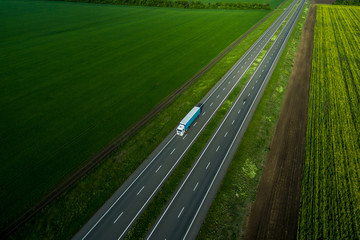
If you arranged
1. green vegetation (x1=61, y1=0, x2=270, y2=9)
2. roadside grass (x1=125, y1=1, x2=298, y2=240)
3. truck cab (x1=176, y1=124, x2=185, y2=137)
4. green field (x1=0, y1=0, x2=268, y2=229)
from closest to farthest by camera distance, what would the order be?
1. roadside grass (x1=125, y1=1, x2=298, y2=240)
2. green field (x1=0, y1=0, x2=268, y2=229)
3. truck cab (x1=176, y1=124, x2=185, y2=137)
4. green vegetation (x1=61, y1=0, x2=270, y2=9)

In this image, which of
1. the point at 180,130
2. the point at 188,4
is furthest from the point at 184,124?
the point at 188,4

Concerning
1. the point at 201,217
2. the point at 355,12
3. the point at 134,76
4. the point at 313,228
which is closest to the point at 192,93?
the point at 134,76

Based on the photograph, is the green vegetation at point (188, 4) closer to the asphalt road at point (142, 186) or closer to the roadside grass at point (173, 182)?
the roadside grass at point (173, 182)

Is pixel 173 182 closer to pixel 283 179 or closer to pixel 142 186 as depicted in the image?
pixel 142 186

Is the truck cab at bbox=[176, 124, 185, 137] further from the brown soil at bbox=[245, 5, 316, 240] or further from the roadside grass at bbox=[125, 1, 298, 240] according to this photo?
the brown soil at bbox=[245, 5, 316, 240]

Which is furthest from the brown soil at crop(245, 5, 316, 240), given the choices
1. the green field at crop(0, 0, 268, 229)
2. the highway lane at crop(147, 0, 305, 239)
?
the green field at crop(0, 0, 268, 229)

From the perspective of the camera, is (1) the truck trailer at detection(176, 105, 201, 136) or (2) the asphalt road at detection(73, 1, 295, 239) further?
(1) the truck trailer at detection(176, 105, 201, 136)

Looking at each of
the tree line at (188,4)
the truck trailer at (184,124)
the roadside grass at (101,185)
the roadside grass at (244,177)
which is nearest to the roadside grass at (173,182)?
the roadside grass at (101,185)
